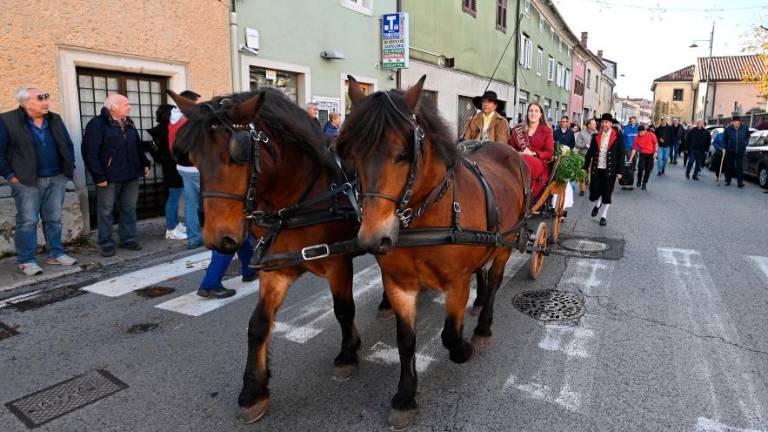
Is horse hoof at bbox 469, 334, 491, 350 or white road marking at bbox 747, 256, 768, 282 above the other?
white road marking at bbox 747, 256, 768, 282

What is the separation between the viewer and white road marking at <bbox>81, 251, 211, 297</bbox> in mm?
5180

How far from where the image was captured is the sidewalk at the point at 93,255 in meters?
5.43

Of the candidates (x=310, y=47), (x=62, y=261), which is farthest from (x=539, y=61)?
(x=62, y=261)

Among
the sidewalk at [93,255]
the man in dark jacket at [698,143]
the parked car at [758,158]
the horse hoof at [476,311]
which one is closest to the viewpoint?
the horse hoof at [476,311]

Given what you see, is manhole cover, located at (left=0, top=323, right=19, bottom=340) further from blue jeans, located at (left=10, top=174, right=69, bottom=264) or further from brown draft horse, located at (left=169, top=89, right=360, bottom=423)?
brown draft horse, located at (left=169, top=89, right=360, bottom=423)

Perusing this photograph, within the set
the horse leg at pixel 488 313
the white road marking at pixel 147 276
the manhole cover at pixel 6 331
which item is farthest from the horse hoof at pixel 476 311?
the manhole cover at pixel 6 331

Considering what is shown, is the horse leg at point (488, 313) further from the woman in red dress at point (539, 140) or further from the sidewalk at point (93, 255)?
the sidewalk at point (93, 255)

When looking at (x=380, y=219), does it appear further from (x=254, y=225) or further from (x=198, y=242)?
(x=198, y=242)

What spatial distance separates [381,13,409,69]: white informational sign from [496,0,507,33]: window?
32.7ft

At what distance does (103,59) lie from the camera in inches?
279

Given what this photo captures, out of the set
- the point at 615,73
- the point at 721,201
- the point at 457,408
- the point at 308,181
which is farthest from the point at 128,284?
the point at 615,73

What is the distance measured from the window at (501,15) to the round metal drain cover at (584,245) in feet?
53.3

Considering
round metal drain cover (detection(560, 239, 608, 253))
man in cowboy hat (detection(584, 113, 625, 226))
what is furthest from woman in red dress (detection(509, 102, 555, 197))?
man in cowboy hat (detection(584, 113, 625, 226))

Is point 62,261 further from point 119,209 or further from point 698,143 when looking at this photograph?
point 698,143
